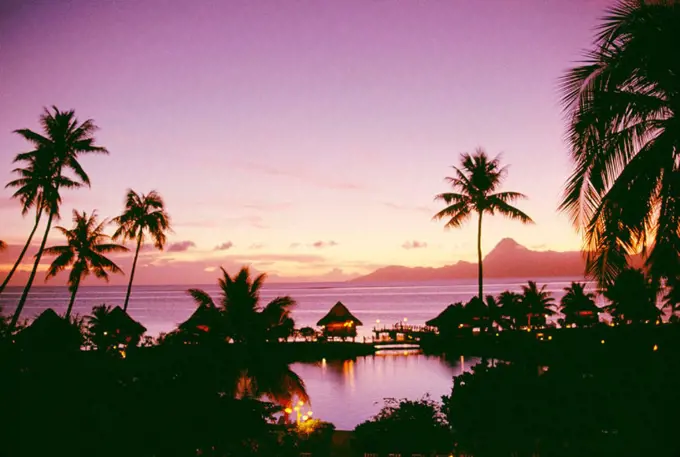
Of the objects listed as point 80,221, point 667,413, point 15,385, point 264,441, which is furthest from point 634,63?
point 80,221

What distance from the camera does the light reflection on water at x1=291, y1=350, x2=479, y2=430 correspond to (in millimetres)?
20156

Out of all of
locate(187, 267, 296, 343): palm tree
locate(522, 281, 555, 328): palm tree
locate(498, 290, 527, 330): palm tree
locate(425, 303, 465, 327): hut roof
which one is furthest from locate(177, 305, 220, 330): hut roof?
locate(522, 281, 555, 328): palm tree

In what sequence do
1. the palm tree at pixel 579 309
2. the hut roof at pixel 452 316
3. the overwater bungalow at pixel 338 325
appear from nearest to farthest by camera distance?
the hut roof at pixel 452 316 → the palm tree at pixel 579 309 → the overwater bungalow at pixel 338 325

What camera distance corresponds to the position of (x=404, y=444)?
11.1 m

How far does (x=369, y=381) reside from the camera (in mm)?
25500

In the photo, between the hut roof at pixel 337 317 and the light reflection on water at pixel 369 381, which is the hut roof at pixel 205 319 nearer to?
the light reflection on water at pixel 369 381

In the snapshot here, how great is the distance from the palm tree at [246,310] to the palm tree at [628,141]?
10.1 meters

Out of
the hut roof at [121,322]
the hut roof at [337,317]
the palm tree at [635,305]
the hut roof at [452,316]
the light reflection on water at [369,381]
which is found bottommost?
the light reflection on water at [369,381]

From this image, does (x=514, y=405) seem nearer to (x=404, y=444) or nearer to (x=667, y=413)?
(x=667, y=413)

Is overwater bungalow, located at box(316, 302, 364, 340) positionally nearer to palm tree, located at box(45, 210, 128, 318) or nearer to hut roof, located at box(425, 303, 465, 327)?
hut roof, located at box(425, 303, 465, 327)

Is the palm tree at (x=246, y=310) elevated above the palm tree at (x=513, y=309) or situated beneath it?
situated beneath

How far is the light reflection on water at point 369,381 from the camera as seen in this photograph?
2016 cm

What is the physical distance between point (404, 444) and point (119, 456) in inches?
282

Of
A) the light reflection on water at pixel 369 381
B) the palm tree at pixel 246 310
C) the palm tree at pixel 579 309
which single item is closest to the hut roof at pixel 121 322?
the light reflection on water at pixel 369 381
